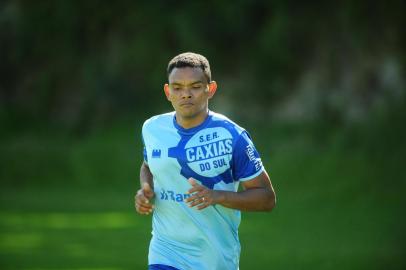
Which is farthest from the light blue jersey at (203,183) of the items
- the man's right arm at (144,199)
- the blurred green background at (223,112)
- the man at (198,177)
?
the blurred green background at (223,112)

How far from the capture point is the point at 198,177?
4895mm

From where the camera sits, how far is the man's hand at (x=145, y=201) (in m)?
4.76

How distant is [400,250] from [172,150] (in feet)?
21.8

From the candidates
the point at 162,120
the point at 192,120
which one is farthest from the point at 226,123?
the point at 162,120

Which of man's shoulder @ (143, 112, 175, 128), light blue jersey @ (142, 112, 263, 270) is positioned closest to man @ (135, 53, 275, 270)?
light blue jersey @ (142, 112, 263, 270)

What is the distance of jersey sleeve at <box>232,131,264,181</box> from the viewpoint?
4.81 metres

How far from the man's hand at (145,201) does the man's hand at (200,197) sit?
0.38 meters

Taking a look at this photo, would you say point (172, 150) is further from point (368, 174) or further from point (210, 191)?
point (368, 174)

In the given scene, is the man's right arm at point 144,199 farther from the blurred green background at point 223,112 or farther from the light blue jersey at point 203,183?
the blurred green background at point 223,112

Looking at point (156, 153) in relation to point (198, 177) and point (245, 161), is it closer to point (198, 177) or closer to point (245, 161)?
point (198, 177)

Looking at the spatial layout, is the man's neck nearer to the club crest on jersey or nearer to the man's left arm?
the club crest on jersey

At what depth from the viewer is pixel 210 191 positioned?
4.46 m

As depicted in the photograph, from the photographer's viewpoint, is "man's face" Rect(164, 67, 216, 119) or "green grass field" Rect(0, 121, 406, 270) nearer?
"man's face" Rect(164, 67, 216, 119)

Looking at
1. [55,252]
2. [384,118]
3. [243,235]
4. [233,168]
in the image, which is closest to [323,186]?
[384,118]
